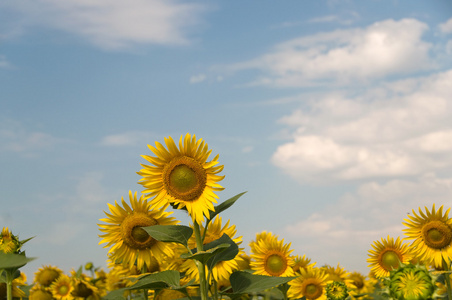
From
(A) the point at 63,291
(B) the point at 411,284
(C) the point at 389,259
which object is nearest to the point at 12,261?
(B) the point at 411,284

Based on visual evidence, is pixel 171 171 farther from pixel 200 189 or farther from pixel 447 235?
pixel 447 235

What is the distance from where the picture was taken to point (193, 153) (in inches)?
170

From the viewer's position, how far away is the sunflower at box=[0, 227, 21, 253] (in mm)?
4213

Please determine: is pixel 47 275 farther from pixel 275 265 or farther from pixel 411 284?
pixel 411 284

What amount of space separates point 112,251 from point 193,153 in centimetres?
162

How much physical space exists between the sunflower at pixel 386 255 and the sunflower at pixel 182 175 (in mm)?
5164

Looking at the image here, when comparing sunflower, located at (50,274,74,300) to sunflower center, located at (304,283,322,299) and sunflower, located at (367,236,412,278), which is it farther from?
sunflower, located at (367,236,412,278)

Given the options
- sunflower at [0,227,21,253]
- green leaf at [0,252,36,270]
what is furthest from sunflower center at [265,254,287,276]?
green leaf at [0,252,36,270]

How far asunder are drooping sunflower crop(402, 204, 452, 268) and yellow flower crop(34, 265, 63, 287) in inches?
237

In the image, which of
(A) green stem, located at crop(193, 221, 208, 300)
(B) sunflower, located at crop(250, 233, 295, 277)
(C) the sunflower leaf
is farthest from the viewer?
(B) sunflower, located at crop(250, 233, 295, 277)

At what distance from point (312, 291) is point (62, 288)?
396 centimetres

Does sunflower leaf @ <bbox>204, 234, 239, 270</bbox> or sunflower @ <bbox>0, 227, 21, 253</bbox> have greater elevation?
sunflower @ <bbox>0, 227, 21, 253</bbox>

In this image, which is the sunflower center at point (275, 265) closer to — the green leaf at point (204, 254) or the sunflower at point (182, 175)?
the sunflower at point (182, 175)

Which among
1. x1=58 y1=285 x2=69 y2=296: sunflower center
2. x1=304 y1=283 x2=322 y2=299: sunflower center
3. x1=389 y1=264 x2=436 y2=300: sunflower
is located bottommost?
x1=389 y1=264 x2=436 y2=300: sunflower
